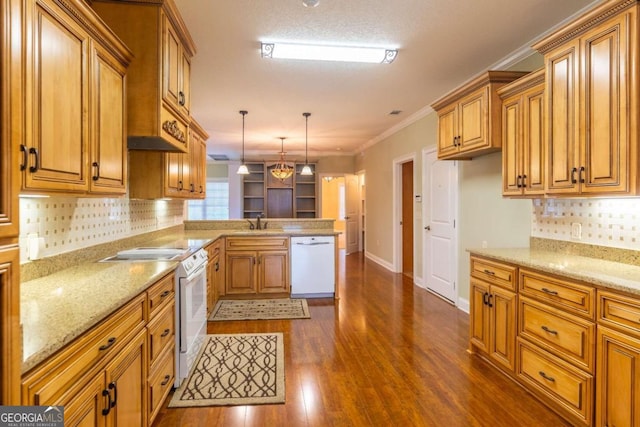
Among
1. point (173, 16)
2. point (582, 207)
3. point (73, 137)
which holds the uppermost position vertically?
point (173, 16)

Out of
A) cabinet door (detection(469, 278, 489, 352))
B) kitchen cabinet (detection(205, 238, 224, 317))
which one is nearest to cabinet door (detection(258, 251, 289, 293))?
kitchen cabinet (detection(205, 238, 224, 317))

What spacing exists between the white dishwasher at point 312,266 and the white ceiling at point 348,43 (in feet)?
6.16

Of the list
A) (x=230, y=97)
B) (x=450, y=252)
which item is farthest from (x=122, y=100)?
(x=450, y=252)

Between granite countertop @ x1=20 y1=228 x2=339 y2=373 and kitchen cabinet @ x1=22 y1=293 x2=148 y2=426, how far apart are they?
0.05m

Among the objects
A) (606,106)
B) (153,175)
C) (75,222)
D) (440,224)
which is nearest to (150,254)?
(75,222)

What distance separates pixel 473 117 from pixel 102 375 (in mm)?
3214

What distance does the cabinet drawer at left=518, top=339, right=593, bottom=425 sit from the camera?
6.26ft

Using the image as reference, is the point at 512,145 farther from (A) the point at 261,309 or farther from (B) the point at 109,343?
(A) the point at 261,309

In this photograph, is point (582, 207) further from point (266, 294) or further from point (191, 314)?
point (266, 294)

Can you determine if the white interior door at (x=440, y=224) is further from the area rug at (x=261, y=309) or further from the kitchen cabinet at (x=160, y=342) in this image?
the kitchen cabinet at (x=160, y=342)

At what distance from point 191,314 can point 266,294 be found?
6.95 feet

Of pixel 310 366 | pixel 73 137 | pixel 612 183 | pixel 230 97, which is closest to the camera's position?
pixel 73 137

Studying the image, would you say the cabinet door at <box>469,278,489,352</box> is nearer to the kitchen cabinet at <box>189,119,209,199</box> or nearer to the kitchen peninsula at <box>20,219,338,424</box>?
the kitchen peninsula at <box>20,219,338,424</box>

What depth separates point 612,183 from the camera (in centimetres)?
198
